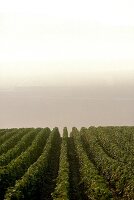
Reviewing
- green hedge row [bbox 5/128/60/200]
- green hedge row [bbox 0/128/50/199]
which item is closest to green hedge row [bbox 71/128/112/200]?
green hedge row [bbox 5/128/60/200]

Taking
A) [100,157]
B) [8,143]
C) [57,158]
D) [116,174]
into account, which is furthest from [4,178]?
[8,143]

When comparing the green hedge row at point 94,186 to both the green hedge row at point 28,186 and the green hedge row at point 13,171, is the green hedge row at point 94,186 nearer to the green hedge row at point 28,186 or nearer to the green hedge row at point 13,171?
the green hedge row at point 28,186

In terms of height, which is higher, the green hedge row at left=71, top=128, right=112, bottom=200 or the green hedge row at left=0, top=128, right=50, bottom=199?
the green hedge row at left=0, top=128, right=50, bottom=199

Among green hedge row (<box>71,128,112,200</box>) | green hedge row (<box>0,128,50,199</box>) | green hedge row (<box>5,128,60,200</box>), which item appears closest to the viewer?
green hedge row (<box>5,128,60,200</box>)

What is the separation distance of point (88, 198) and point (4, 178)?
17.7 feet

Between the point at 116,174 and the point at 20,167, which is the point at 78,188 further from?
the point at 20,167

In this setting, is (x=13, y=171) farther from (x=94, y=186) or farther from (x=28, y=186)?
(x=94, y=186)

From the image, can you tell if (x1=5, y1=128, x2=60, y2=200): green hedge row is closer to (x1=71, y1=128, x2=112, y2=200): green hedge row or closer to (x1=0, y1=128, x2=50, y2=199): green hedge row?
(x1=0, y1=128, x2=50, y2=199): green hedge row

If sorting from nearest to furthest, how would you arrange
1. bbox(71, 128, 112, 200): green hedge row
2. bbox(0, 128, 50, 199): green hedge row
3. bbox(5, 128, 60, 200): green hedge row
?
bbox(5, 128, 60, 200): green hedge row
bbox(71, 128, 112, 200): green hedge row
bbox(0, 128, 50, 199): green hedge row

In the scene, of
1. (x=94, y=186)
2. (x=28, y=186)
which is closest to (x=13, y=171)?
(x=28, y=186)

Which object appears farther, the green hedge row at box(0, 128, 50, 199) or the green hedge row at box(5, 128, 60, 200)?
the green hedge row at box(0, 128, 50, 199)

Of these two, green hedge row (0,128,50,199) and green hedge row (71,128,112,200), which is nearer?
green hedge row (71,128,112,200)

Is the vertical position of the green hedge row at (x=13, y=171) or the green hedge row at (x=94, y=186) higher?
the green hedge row at (x=13, y=171)

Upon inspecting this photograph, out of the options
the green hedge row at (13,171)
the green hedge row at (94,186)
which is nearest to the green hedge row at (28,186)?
the green hedge row at (13,171)
